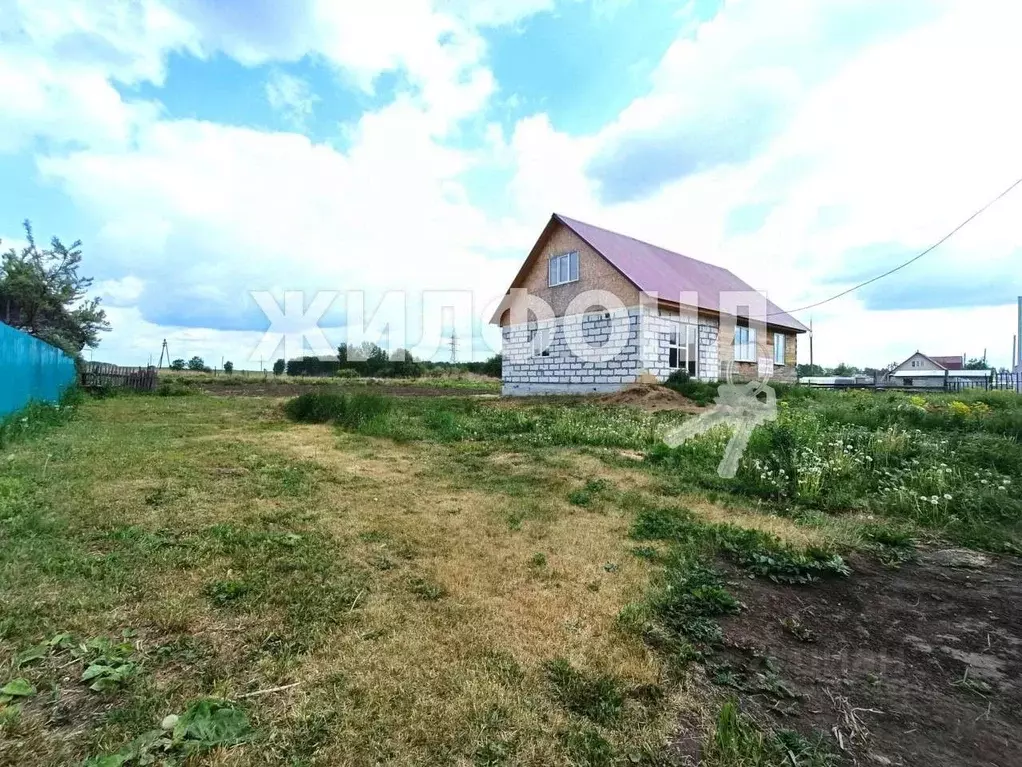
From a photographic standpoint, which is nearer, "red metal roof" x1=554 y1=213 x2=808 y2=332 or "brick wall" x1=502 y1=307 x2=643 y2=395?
"brick wall" x1=502 y1=307 x2=643 y2=395

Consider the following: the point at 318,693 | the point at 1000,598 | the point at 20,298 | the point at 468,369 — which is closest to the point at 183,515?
the point at 318,693

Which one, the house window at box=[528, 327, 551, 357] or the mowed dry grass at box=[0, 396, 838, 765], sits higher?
the house window at box=[528, 327, 551, 357]

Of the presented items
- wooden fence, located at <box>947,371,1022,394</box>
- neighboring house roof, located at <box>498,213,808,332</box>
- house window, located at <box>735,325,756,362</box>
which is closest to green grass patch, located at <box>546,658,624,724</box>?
neighboring house roof, located at <box>498,213,808,332</box>

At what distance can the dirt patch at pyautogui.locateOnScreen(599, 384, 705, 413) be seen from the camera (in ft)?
41.5

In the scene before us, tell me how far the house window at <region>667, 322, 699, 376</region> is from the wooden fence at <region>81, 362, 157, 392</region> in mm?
20503

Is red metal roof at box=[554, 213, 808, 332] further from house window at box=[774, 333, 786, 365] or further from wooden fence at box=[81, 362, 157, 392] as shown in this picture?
wooden fence at box=[81, 362, 157, 392]

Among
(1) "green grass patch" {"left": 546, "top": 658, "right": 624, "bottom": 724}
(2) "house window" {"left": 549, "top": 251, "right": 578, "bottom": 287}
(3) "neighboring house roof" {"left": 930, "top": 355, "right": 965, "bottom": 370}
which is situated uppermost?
(2) "house window" {"left": 549, "top": 251, "right": 578, "bottom": 287}

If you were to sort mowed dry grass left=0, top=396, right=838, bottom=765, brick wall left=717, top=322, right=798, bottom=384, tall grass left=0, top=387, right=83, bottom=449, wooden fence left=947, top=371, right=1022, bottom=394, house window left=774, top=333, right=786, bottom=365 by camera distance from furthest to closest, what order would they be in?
house window left=774, top=333, right=786, bottom=365, brick wall left=717, top=322, right=798, bottom=384, wooden fence left=947, top=371, right=1022, bottom=394, tall grass left=0, top=387, right=83, bottom=449, mowed dry grass left=0, top=396, right=838, bottom=765

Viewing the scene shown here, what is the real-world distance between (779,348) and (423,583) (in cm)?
2216

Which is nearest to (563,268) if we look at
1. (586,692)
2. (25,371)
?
(25,371)

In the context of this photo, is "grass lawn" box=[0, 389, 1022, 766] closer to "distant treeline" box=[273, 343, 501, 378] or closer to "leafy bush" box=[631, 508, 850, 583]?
"leafy bush" box=[631, 508, 850, 583]

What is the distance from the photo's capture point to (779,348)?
843 inches

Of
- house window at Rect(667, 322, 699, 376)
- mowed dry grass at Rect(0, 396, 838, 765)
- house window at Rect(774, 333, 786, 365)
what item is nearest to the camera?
mowed dry grass at Rect(0, 396, 838, 765)

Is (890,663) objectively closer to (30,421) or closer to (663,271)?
(30,421)
